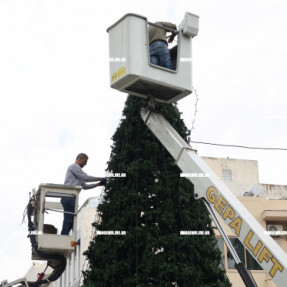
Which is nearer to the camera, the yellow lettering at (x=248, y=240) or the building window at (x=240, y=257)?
the yellow lettering at (x=248, y=240)

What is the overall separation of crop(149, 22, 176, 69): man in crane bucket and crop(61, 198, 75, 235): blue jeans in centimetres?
340

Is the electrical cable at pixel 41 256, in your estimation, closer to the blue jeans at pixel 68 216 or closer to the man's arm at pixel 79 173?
the blue jeans at pixel 68 216

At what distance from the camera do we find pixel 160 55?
11.4 meters

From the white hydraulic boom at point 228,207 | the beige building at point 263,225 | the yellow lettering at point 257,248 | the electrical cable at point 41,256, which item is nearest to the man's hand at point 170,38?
the white hydraulic boom at point 228,207

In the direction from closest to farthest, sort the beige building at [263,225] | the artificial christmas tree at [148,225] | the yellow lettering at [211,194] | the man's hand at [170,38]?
the yellow lettering at [211,194] → the man's hand at [170,38] → the artificial christmas tree at [148,225] → the beige building at [263,225]

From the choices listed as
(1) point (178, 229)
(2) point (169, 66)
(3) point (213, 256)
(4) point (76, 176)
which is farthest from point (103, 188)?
(2) point (169, 66)

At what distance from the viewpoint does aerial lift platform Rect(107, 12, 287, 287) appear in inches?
397

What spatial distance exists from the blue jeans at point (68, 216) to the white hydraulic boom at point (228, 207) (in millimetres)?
2416

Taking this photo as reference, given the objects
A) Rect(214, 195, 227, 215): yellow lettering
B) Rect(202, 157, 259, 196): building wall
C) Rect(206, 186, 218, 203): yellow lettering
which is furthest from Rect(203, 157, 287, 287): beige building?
Rect(214, 195, 227, 215): yellow lettering

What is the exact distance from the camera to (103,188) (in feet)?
46.1

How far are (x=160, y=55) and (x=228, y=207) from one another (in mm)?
2814

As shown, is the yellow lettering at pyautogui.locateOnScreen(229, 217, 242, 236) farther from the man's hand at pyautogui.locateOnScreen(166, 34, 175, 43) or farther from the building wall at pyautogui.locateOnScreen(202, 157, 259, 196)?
the building wall at pyautogui.locateOnScreen(202, 157, 259, 196)

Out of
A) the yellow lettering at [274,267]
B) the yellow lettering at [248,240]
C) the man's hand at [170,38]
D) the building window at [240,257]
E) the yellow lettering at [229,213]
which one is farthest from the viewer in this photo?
the building window at [240,257]

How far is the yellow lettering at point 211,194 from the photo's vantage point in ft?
35.2
